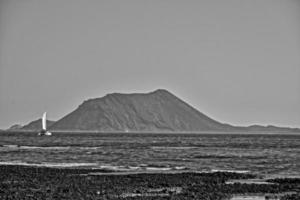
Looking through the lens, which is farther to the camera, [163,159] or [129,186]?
[163,159]

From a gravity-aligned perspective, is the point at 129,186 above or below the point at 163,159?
below

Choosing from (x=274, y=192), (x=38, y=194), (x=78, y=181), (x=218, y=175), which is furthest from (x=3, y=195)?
(x=218, y=175)

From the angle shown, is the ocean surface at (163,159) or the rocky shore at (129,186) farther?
the ocean surface at (163,159)

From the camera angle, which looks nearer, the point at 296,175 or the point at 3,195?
the point at 3,195

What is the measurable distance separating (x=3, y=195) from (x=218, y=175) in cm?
1834

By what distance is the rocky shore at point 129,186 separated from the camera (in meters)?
31.6

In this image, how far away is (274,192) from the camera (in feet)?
112

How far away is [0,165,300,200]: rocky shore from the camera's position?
3164 cm

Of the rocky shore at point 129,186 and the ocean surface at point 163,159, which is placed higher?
the ocean surface at point 163,159

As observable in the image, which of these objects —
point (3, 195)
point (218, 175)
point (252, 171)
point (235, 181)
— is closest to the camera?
point (3, 195)

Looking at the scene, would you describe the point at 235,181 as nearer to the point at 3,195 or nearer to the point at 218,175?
the point at 218,175

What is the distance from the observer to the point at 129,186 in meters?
36.2

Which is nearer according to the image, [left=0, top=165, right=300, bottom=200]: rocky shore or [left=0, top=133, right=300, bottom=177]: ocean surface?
[left=0, top=165, right=300, bottom=200]: rocky shore

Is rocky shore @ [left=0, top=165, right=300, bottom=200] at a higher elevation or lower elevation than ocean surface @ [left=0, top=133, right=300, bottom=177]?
lower
